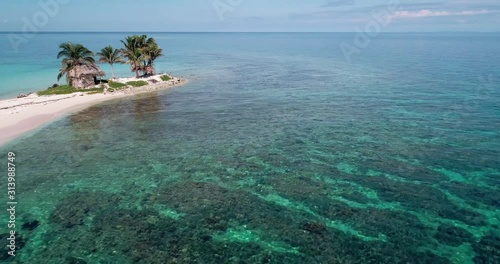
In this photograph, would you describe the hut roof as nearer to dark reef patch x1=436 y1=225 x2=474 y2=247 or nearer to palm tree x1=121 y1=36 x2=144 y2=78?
palm tree x1=121 y1=36 x2=144 y2=78

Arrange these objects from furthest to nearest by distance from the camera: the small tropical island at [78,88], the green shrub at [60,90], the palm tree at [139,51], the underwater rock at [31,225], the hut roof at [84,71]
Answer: the palm tree at [139,51]
the hut roof at [84,71]
the green shrub at [60,90]
the small tropical island at [78,88]
the underwater rock at [31,225]

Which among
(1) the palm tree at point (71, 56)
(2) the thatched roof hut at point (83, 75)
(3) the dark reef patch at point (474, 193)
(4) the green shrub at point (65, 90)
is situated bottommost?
(3) the dark reef patch at point (474, 193)

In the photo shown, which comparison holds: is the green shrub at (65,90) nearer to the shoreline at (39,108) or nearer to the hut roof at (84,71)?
the shoreline at (39,108)

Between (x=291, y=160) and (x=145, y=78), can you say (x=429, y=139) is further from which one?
(x=145, y=78)

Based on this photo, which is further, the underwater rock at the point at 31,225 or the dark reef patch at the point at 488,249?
the underwater rock at the point at 31,225

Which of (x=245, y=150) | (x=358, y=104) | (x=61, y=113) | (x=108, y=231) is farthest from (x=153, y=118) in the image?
(x=358, y=104)

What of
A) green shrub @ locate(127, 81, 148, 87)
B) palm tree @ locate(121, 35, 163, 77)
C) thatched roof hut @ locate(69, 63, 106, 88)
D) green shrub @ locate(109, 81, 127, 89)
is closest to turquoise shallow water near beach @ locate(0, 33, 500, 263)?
green shrub @ locate(109, 81, 127, 89)

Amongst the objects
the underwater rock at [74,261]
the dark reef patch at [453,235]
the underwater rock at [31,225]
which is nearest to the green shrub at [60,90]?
the underwater rock at [31,225]

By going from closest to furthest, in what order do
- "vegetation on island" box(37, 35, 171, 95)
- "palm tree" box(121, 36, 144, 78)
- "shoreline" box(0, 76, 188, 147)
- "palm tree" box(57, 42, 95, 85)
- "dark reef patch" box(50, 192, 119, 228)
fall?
1. "dark reef patch" box(50, 192, 119, 228)
2. "shoreline" box(0, 76, 188, 147)
3. "palm tree" box(57, 42, 95, 85)
4. "vegetation on island" box(37, 35, 171, 95)
5. "palm tree" box(121, 36, 144, 78)
